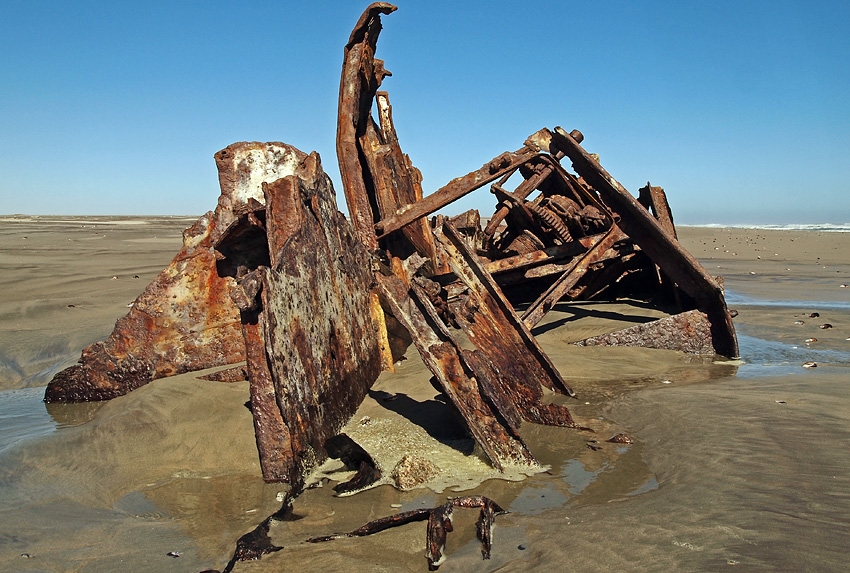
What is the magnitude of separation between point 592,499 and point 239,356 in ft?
9.46

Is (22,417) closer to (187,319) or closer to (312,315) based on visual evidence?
(187,319)

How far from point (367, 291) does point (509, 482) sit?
1860 mm

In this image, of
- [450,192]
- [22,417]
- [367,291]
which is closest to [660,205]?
[450,192]

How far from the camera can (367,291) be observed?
4375 millimetres

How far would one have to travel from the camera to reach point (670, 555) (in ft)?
6.71

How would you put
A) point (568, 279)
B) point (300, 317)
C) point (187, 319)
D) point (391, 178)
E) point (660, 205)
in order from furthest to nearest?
point (660, 205)
point (568, 279)
point (391, 178)
point (187, 319)
point (300, 317)

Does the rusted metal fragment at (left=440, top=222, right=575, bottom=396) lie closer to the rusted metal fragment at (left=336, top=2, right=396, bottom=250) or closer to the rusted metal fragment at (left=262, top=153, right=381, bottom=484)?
the rusted metal fragment at (left=336, top=2, right=396, bottom=250)

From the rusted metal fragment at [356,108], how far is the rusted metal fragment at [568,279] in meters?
1.73

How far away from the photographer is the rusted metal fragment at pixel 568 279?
589cm

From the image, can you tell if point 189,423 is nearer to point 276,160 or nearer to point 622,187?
point 276,160

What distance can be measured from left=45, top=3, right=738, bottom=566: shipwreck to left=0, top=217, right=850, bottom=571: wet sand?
167mm

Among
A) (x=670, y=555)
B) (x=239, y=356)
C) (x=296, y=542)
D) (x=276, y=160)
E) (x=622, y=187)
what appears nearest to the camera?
(x=670, y=555)

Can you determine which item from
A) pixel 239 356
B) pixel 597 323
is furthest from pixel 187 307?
pixel 597 323

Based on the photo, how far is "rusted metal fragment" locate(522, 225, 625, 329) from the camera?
5.89m
